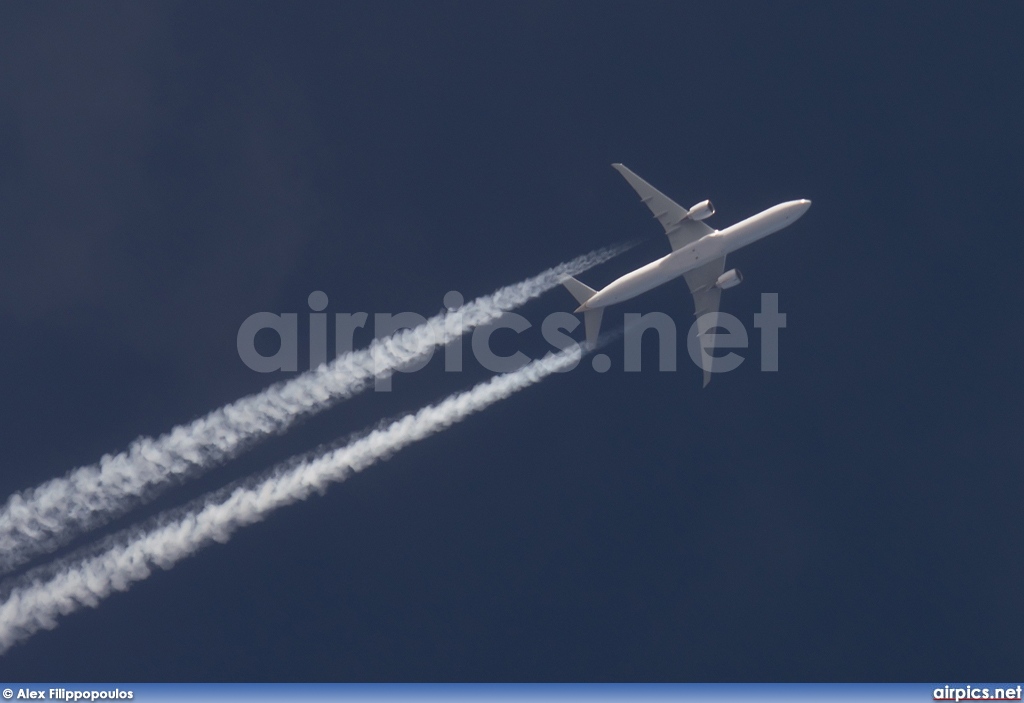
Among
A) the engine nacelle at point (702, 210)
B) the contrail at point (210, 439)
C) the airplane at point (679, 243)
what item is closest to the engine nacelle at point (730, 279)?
the airplane at point (679, 243)

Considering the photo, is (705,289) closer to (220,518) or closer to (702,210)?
(702,210)

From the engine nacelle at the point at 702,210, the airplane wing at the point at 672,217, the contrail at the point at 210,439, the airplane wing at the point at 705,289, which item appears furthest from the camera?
the airplane wing at the point at 705,289

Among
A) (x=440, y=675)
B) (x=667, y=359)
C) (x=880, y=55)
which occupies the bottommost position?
(x=440, y=675)

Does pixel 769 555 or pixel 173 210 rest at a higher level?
pixel 173 210

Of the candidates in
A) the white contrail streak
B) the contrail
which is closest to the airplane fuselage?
the contrail

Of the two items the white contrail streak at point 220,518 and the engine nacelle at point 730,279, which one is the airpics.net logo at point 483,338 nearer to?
the white contrail streak at point 220,518

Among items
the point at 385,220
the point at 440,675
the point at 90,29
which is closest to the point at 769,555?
the point at 440,675

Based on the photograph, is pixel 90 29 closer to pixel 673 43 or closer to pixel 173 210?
pixel 173 210

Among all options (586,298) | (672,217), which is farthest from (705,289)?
(586,298)
